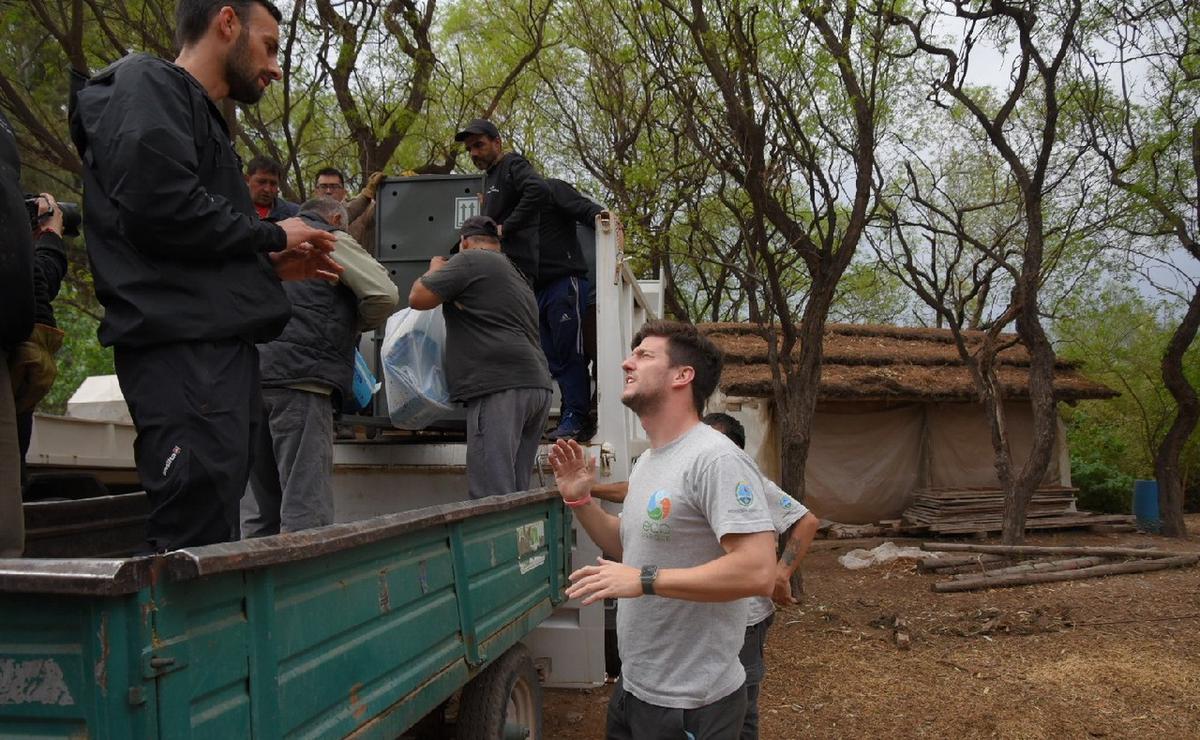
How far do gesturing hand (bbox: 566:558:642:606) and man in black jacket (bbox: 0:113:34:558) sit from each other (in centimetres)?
141

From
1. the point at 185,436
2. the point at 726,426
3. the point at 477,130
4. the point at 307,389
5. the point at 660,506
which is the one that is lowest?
the point at 660,506

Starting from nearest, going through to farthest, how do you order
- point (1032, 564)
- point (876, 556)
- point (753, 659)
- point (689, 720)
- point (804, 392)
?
point (689, 720) → point (753, 659) → point (804, 392) → point (1032, 564) → point (876, 556)

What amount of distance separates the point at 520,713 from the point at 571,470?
161cm

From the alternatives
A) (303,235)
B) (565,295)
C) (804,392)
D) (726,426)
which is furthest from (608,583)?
(804,392)

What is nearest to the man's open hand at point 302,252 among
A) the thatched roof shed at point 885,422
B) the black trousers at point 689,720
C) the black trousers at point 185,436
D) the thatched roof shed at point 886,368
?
the black trousers at point 185,436

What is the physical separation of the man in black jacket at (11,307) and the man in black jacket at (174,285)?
18 centimetres

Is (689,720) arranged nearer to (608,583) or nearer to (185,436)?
(608,583)

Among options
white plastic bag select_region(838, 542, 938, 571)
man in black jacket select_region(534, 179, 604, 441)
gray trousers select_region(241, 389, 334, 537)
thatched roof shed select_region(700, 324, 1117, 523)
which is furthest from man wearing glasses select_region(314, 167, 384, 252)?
thatched roof shed select_region(700, 324, 1117, 523)

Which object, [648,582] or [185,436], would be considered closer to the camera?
[648,582]

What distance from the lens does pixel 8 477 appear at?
2.30 meters

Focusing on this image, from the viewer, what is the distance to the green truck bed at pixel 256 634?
1.55 meters

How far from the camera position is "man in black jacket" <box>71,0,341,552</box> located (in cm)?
238

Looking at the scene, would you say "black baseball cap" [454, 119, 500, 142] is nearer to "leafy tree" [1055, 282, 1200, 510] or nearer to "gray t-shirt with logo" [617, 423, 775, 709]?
"gray t-shirt with logo" [617, 423, 775, 709]

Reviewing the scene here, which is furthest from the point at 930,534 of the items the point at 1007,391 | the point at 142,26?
the point at 142,26
